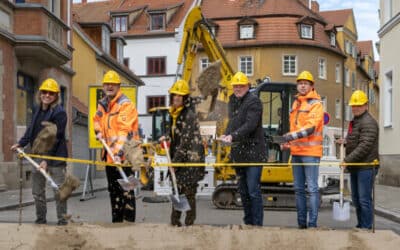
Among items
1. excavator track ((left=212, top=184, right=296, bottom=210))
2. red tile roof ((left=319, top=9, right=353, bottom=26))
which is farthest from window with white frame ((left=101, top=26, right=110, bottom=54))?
red tile roof ((left=319, top=9, right=353, bottom=26))

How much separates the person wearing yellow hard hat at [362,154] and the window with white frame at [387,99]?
15.0 meters

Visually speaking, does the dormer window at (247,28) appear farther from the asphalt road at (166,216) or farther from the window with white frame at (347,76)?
the asphalt road at (166,216)

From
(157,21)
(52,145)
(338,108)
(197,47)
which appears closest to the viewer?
(52,145)

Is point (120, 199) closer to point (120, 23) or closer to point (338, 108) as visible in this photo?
point (120, 23)

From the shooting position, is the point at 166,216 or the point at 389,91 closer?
the point at 166,216

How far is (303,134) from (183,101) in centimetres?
157

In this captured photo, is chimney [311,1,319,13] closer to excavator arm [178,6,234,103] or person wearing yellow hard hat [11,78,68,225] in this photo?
excavator arm [178,6,234,103]

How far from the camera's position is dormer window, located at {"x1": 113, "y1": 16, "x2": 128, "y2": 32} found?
172 feet

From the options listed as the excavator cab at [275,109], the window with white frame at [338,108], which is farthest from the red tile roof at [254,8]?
the excavator cab at [275,109]

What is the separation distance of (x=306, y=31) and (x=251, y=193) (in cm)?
4436

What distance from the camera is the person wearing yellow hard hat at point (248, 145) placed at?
7688mm

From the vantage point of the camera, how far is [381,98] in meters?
23.7

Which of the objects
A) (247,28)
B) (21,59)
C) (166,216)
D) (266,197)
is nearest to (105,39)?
(247,28)

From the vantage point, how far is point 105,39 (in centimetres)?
3691
